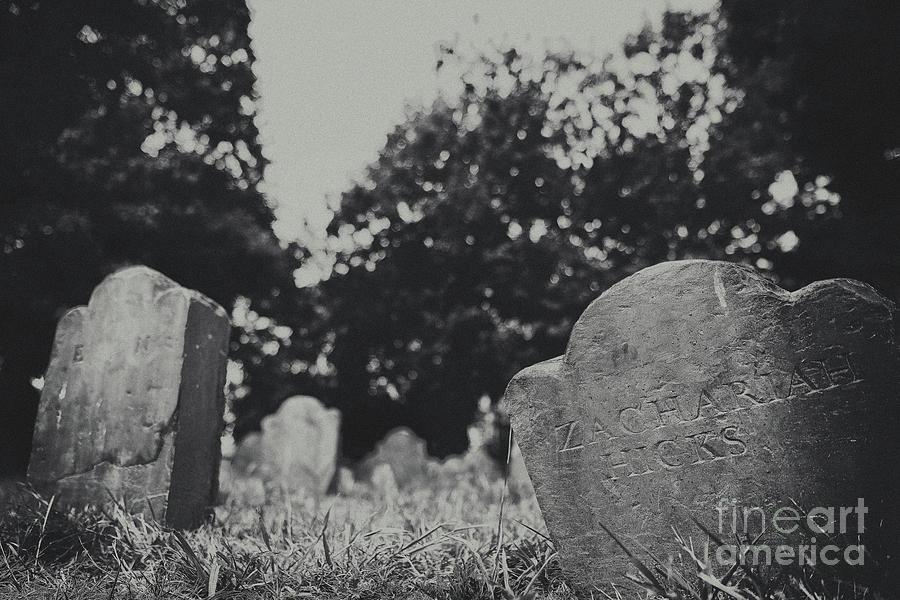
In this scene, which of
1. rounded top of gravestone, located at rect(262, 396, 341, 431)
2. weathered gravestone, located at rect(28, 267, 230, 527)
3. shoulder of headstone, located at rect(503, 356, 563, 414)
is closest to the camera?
shoulder of headstone, located at rect(503, 356, 563, 414)

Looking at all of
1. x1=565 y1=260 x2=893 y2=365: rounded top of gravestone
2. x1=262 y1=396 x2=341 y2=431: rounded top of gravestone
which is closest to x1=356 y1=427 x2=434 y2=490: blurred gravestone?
x1=262 y1=396 x2=341 y2=431: rounded top of gravestone

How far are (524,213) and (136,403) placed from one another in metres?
12.7

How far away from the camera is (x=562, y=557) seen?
112 inches

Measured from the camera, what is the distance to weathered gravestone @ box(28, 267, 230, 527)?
4.14 metres

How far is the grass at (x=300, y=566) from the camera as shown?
2510 mm

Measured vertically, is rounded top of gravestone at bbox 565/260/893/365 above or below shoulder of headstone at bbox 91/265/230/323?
below

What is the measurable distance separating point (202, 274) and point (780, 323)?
12.2 m

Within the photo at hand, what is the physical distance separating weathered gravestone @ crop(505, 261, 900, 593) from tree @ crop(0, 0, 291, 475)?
327 inches

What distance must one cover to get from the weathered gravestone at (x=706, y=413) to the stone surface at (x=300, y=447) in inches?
263

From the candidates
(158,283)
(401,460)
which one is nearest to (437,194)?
(401,460)

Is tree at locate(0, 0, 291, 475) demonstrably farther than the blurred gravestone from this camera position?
No

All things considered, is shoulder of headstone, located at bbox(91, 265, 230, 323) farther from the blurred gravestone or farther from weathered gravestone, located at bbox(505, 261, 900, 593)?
the blurred gravestone

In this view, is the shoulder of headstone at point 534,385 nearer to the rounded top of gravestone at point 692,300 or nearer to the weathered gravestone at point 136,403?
the rounded top of gravestone at point 692,300

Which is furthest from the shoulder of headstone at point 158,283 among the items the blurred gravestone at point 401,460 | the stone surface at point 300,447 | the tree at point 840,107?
the tree at point 840,107
